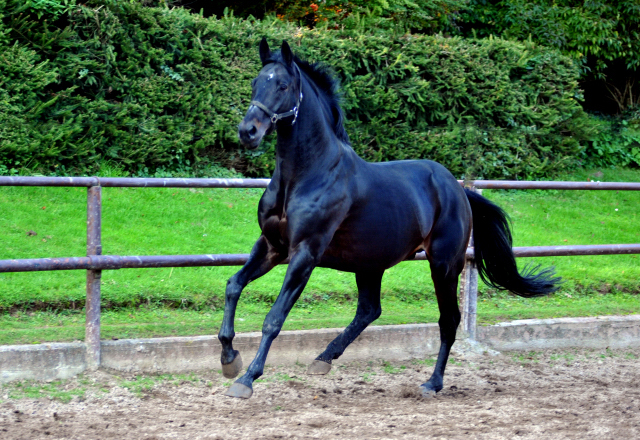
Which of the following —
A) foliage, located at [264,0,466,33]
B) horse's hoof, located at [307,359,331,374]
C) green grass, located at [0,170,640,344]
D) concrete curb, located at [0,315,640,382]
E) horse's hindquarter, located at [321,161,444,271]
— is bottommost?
green grass, located at [0,170,640,344]

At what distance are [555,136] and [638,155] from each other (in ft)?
8.86

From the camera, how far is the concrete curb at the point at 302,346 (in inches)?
168

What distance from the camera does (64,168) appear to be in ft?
27.6

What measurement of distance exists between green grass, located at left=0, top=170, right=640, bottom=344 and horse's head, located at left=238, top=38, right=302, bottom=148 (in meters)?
1.97

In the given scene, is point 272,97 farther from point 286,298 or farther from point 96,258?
point 96,258

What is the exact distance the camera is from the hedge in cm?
816

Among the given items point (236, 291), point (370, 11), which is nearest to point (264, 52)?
point (236, 291)

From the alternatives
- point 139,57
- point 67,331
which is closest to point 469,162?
point 139,57

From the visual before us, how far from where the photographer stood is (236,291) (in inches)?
153

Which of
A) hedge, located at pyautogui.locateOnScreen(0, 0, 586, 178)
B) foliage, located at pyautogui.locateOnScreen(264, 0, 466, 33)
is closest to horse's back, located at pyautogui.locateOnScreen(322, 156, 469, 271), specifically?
hedge, located at pyautogui.locateOnScreen(0, 0, 586, 178)

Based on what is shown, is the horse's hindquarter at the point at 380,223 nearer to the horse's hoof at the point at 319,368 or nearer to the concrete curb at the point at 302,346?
the horse's hoof at the point at 319,368

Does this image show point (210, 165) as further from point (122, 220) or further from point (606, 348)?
point (606, 348)

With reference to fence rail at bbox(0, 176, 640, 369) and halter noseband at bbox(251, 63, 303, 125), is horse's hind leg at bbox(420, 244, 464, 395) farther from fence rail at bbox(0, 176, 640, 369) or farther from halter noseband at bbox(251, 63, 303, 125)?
halter noseband at bbox(251, 63, 303, 125)

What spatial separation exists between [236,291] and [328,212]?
717 mm
